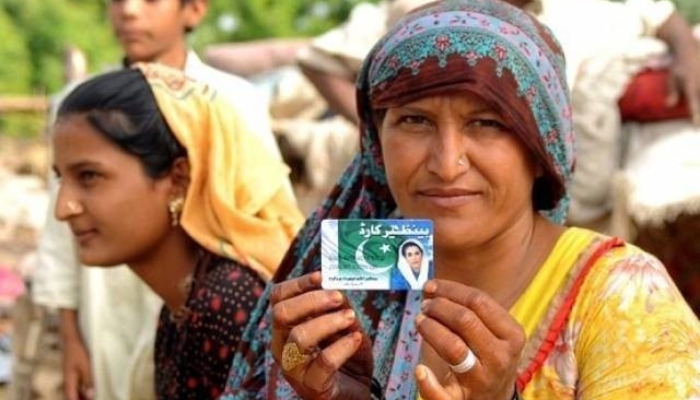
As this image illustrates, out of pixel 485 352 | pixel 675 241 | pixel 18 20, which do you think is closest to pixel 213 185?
pixel 485 352

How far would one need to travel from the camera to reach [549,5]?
4.54m

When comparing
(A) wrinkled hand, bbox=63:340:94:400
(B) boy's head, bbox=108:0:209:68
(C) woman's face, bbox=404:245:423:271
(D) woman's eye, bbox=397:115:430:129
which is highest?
(B) boy's head, bbox=108:0:209:68

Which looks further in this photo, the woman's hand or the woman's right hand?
the woman's hand

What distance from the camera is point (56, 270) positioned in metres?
4.89

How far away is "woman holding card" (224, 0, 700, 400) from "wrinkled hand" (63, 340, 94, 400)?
208 centimetres

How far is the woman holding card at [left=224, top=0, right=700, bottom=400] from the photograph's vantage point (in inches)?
91.9

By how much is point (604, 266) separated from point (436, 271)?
314 mm

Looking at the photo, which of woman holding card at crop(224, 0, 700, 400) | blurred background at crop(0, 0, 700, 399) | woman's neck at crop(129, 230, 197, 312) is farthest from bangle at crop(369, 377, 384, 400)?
blurred background at crop(0, 0, 700, 399)

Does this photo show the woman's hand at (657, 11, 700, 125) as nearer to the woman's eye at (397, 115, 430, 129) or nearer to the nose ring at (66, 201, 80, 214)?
the nose ring at (66, 201, 80, 214)

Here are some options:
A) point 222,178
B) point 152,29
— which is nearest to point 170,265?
point 222,178

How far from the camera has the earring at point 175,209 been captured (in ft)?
12.1

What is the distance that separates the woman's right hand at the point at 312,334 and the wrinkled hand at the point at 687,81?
2.60m

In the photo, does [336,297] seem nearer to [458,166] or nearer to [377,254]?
[377,254]

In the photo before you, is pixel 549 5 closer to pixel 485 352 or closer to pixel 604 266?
pixel 604 266
